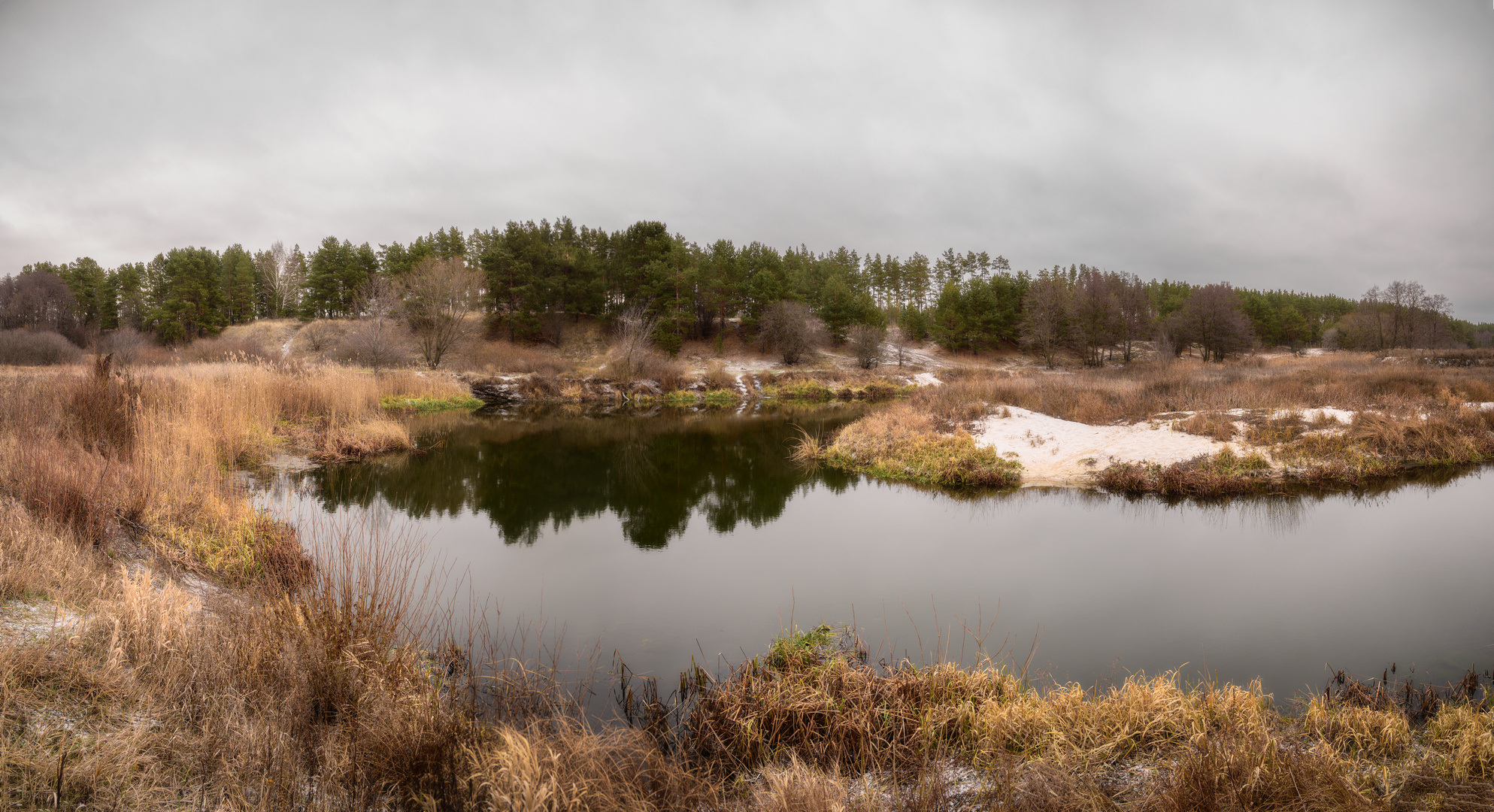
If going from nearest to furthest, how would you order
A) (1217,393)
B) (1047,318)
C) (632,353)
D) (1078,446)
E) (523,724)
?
(523,724)
(1078,446)
(1217,393)
(632,353)
(1047,318)

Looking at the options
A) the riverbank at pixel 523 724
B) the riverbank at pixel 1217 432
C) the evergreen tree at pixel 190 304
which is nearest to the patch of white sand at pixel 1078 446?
the riverbank at pixel 1217 432

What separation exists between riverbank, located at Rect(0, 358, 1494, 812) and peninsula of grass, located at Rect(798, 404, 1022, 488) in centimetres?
810

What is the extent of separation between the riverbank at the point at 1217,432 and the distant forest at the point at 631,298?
2837cm

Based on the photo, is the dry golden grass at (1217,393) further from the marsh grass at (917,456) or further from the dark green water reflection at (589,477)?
the dark green water reflection at (589,477)

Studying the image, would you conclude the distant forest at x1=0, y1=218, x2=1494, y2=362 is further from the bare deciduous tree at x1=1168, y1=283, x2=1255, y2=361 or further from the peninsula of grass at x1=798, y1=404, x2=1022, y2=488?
the peninsula of grass at x1=798, y1=404, x2=1022, y2=488

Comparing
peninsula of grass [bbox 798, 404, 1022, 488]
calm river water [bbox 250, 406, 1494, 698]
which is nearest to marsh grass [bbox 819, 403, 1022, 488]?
peninsula of grass [bbox 798, 404, 1022, 488]

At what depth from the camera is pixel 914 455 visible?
47.8ft

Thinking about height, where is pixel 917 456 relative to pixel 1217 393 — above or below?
below

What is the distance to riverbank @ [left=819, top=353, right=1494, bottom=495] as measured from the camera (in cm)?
1197

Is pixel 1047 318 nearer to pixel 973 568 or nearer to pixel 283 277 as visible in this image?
pixel 973 568

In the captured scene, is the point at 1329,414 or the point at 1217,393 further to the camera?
the point at 1217,393

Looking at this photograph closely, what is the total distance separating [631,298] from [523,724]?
50.8 metres

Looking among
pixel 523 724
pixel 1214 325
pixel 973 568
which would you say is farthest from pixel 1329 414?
pixel 1214 325

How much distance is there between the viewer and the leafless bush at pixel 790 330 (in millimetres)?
48938
